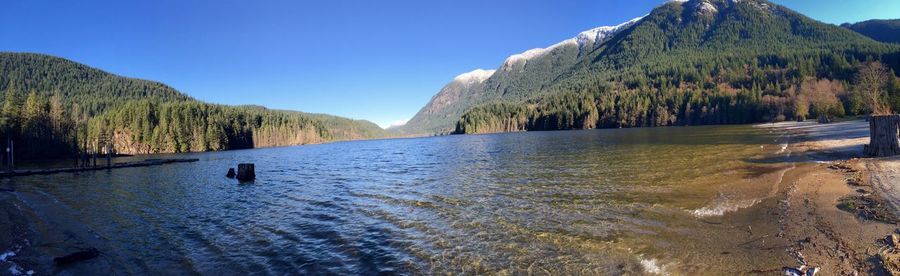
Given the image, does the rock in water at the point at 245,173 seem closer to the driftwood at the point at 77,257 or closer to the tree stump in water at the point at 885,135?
the driftwood at the point at 77,257

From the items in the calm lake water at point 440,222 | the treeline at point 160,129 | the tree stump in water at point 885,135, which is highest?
the treeline at point 160,129

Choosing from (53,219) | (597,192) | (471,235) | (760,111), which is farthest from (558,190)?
(760,111)

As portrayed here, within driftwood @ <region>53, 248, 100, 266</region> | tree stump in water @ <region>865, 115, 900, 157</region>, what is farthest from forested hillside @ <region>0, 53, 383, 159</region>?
tree stump in water @ <region>865, 115, 900, 157</region>

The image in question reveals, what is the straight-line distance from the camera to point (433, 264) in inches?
477

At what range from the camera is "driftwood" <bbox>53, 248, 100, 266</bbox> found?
12.9 meters

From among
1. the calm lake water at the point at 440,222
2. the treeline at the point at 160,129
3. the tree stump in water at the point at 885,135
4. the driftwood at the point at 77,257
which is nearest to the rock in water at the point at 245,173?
the calm lake water at the point at 440,222

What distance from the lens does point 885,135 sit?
93.9 ft

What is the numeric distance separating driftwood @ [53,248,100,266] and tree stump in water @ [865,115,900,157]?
4539 centimetres

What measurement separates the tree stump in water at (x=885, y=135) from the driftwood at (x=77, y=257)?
4539 cm

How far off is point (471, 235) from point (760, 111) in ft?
609

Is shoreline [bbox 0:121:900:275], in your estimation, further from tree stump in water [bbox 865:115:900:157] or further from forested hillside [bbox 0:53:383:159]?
forested hillside [bbox 0:53:383:159]

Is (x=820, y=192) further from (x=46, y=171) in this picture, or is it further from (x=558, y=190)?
(x=46, y=171)

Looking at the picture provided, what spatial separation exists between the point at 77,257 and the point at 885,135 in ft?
152

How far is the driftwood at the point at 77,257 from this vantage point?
42.5 ft
